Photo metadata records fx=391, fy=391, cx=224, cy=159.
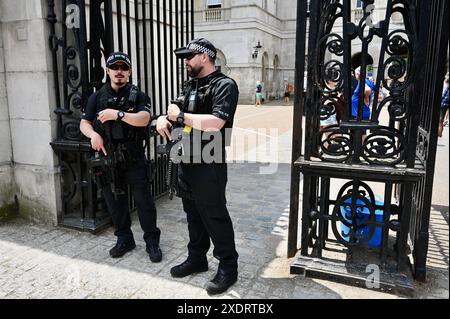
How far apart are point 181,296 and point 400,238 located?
2.01 meters

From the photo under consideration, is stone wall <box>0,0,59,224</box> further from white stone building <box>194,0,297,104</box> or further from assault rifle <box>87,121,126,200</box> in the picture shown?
white stone building <box>194,0,297,104</box>

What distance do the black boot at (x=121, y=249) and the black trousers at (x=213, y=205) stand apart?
40.1 inches

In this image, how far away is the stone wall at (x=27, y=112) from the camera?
4.55m

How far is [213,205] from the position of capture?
10.8ft

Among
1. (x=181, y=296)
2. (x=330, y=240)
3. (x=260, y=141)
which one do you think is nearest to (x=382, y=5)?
(x=260, y=141)

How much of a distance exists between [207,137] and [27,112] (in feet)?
9.18

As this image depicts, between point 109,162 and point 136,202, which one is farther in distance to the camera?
point 136,202

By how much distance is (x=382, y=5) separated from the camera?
917 inches

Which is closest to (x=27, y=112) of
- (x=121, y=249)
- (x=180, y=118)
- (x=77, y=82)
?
(x=77, y=82)

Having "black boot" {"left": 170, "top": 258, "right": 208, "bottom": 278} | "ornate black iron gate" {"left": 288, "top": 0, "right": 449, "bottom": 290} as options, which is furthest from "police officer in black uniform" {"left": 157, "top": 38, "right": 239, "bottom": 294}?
"ornate black iron gate" {"left": 288, "top": 0, "right": 449, "bottom": 290}

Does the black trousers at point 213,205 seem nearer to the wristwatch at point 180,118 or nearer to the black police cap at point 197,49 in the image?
the wristwatch at point 180,118

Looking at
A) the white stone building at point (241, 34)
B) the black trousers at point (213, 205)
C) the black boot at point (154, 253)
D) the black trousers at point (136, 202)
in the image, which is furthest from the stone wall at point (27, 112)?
the white stone building at point (241, 34)

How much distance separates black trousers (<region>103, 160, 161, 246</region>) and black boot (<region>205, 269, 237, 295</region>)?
96 cm

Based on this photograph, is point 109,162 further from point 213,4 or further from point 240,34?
point 213,4
